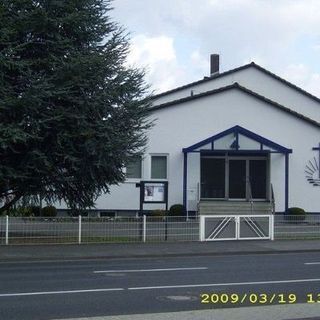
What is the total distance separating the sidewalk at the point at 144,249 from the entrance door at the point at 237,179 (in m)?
12.3

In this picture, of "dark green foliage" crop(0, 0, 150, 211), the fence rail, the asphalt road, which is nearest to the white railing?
the fence rail

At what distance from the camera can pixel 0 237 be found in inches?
849

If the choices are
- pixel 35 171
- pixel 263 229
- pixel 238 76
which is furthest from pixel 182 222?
pixel 238 76

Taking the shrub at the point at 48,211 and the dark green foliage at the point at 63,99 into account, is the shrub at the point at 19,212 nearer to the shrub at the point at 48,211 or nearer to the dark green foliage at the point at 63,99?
the shrub at the point at 48,211

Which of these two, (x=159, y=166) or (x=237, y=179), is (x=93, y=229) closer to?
(x=159, y=166)

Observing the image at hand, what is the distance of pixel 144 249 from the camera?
70.2 feet

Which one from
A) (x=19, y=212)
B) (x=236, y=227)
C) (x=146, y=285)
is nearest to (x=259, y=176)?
(x=236, y=227)

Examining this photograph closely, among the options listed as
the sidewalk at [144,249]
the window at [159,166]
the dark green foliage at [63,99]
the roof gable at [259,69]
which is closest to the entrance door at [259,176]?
the window at [159,166]

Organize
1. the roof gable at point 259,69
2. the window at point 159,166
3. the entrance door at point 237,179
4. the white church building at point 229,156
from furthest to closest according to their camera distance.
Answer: the roof gable at point 259,69 < the entrance door at point 237,179 < the window at point 159,166 < the white church building at point 229,156

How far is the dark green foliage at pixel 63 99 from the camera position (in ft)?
71.3

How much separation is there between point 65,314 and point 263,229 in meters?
15.7

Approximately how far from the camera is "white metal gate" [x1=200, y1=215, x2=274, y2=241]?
23.9 m

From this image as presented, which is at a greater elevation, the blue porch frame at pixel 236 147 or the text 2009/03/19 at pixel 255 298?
the blue porch frame at pixel 236 147

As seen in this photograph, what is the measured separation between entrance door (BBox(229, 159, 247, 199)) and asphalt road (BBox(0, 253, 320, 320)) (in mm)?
17169
